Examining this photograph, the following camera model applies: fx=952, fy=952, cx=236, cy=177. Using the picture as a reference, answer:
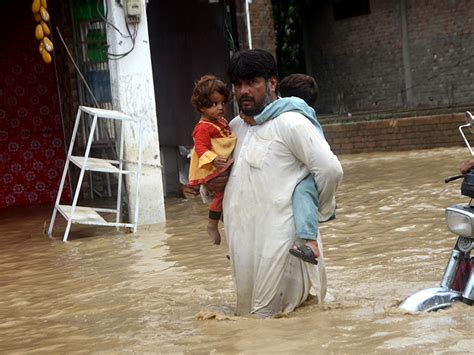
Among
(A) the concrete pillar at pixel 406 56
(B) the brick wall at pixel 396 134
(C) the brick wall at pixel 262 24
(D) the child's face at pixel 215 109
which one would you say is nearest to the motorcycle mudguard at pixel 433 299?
(D) the child's face at pixel 215 109

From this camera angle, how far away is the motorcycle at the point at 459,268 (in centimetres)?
469

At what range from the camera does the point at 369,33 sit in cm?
2409

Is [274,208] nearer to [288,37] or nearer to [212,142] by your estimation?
[212,142]

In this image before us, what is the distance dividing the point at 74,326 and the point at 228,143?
58.5 inches

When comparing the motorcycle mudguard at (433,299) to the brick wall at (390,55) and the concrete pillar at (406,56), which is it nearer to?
the brick wall at (390,55)

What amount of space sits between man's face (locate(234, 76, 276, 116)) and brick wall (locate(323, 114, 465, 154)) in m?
10.4

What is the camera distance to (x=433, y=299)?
4.77 meters

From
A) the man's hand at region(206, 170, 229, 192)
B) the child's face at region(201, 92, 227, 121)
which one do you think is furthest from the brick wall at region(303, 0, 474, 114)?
the man's hand at region(206, 170, 229, 192)

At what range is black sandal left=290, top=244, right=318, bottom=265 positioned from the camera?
15.7 feet

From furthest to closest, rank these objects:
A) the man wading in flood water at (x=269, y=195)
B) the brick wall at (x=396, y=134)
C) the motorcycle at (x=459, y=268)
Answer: the brick wall at (x=396, y=134)
the man wading in flood water at (x=269, y=195)
the motorcycle at (x=459, y=268)

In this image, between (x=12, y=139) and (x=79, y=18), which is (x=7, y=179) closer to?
(x=12, y=139)

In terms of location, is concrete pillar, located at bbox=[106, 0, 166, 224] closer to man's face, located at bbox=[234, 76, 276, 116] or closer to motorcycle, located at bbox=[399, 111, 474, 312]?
man's face, located at bbox=[234, 76, 276, 116]

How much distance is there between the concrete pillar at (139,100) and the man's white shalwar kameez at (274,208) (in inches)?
205

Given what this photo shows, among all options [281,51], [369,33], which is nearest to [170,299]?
[369,33]
